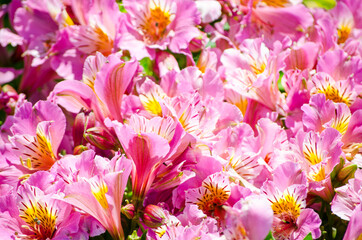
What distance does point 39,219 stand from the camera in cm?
56

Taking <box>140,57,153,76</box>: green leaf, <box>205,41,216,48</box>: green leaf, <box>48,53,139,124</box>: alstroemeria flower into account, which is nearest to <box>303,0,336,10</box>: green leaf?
<box>205,41,216,48</box>: green leaf

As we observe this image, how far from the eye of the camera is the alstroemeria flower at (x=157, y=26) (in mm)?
754

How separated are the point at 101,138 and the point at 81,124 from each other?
0.06 meters

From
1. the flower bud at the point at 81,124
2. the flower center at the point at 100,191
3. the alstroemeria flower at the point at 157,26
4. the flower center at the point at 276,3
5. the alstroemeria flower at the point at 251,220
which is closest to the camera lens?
the alstroemeria flower at the point at 251,220

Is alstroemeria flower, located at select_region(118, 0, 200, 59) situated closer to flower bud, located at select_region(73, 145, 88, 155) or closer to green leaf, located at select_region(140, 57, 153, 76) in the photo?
green leaf, located at select_region(140, 57, 153, 76)

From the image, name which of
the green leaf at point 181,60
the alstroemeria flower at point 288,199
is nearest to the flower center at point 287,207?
the alstroemeria flower at point 288,199

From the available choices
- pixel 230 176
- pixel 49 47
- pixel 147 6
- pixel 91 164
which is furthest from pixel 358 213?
pixel 49 47

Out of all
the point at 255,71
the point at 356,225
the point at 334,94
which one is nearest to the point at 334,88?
the point at 334,94

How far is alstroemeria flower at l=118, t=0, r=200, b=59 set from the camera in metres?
0.75

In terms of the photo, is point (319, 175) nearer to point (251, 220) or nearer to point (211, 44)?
point (251, 220)

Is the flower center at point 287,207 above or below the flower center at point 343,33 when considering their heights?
below

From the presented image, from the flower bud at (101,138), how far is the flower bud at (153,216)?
0.34 ft

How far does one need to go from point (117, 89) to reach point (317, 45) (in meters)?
0.31

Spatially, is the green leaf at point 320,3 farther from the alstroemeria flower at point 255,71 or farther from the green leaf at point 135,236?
the green leaf at point 135,236
